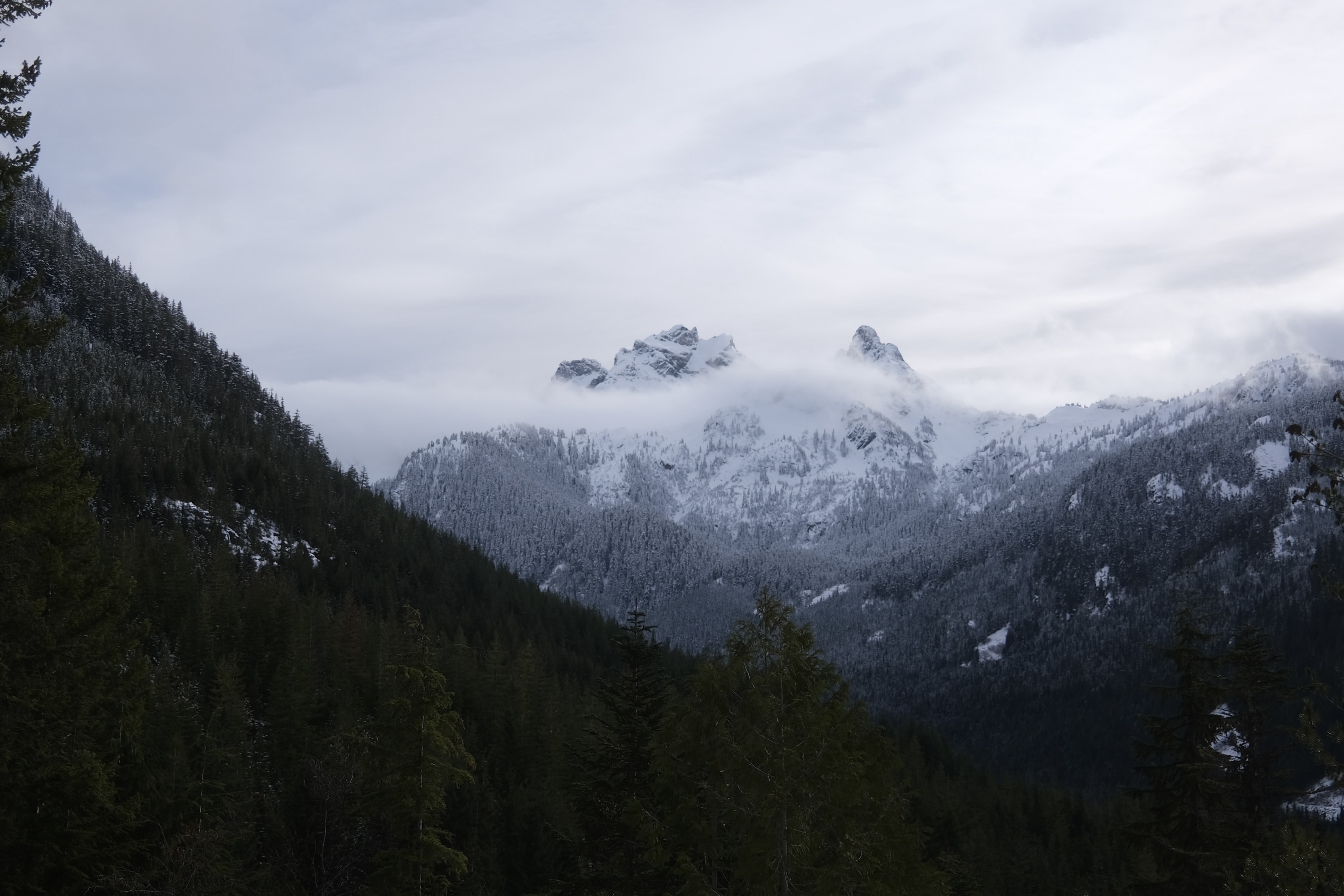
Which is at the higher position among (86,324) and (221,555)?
(86,324)

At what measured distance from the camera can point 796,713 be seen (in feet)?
59.3

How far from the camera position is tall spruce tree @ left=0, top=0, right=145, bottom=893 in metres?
13.9

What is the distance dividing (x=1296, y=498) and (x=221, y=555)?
83.7m

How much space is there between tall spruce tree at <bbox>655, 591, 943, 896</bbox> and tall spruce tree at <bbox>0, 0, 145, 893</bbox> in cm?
1038

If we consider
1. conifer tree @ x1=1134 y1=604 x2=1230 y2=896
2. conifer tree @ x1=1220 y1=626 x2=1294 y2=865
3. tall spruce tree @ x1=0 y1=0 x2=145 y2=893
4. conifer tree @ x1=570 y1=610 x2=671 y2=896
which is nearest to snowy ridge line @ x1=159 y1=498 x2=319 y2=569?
conifer tree @ x1=570 y1=610 x2=671 y2=896

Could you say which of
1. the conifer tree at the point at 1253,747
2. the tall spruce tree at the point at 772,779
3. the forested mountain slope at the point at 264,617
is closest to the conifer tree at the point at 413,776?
the forested mountain slope at the point at 264,617

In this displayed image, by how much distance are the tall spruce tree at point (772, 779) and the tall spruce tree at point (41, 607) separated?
10379 mm

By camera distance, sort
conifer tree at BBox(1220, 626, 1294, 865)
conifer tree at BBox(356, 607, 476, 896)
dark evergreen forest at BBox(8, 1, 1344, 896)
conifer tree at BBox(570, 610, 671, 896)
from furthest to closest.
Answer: conifer tree at BBox(570, 610, 671, 896) → conifer tree at BBox(356, 607, 476, 896) → conifer tree at BBox(1220, 626, 1294, 865) → dark evergreen forest at BBox(8, 1, 1344, 896)

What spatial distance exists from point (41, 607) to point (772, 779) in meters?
11.8

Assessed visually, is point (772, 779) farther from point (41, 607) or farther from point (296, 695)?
point (296, 695)

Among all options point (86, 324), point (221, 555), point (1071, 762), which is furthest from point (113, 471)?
point (1071, 762)

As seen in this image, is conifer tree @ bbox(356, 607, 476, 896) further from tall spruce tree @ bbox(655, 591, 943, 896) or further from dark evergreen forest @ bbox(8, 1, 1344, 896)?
tall spruce tree @ bbox(655, 591, 943, 896)

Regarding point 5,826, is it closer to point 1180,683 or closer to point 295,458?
point 1180,683

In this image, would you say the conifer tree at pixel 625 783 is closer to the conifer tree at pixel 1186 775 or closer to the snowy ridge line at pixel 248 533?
the conifer tree at pixel 1186 775
